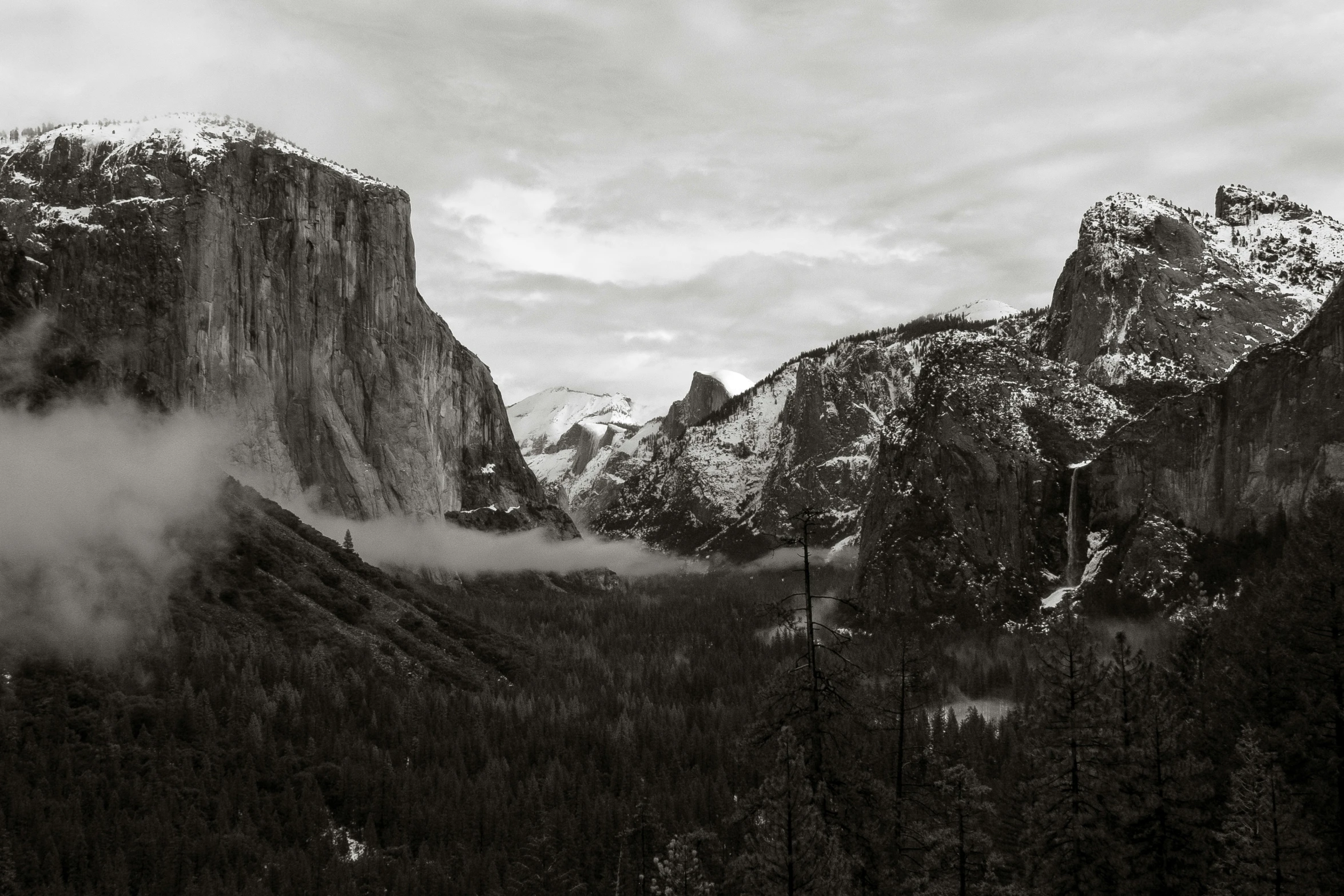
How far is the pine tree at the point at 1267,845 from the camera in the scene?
44.4 m

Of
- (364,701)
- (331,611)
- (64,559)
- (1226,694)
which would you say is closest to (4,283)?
(64,559)

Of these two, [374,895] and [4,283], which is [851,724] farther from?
[4,283]

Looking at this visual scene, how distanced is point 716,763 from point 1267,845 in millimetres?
93409

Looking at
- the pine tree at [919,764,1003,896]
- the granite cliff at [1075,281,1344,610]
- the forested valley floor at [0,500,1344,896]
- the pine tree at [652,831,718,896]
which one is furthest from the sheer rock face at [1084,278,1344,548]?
the pine tree at [919,764,1003,896]

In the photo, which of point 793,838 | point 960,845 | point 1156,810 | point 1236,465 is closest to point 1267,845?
point 1156,810

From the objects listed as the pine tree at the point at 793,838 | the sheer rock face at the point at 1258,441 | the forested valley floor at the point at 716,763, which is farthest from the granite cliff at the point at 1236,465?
the pine tree at the point at 793,838

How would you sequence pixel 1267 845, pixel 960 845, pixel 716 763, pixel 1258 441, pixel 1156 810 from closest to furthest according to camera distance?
pixel 960 845 < pixel 1267 845 < pixel 1156 810 < pixel 716 763 < pixel 1258 441

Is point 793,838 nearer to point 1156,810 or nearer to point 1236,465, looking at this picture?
point 1156,810

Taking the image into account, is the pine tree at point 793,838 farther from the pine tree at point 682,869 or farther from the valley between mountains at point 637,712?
the pine tree at point 682,869

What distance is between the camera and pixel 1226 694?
2554 inches

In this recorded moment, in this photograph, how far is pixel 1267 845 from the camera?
147 ft

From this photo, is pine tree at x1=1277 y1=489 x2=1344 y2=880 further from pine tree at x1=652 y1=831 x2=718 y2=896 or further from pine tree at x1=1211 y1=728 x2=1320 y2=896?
pine tree at x1=652 y1=831 x2=718 y2=896

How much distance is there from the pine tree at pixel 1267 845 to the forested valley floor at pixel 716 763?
4.7 inches

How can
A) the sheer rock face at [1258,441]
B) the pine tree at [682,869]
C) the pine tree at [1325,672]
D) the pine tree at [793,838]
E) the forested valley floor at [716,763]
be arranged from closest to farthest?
the pine tree at [793,838], the forested valley floor at [716,763], the pine tree at [682,869], the pine tree at [1325,672], the sheer rock face at [1258,441]
